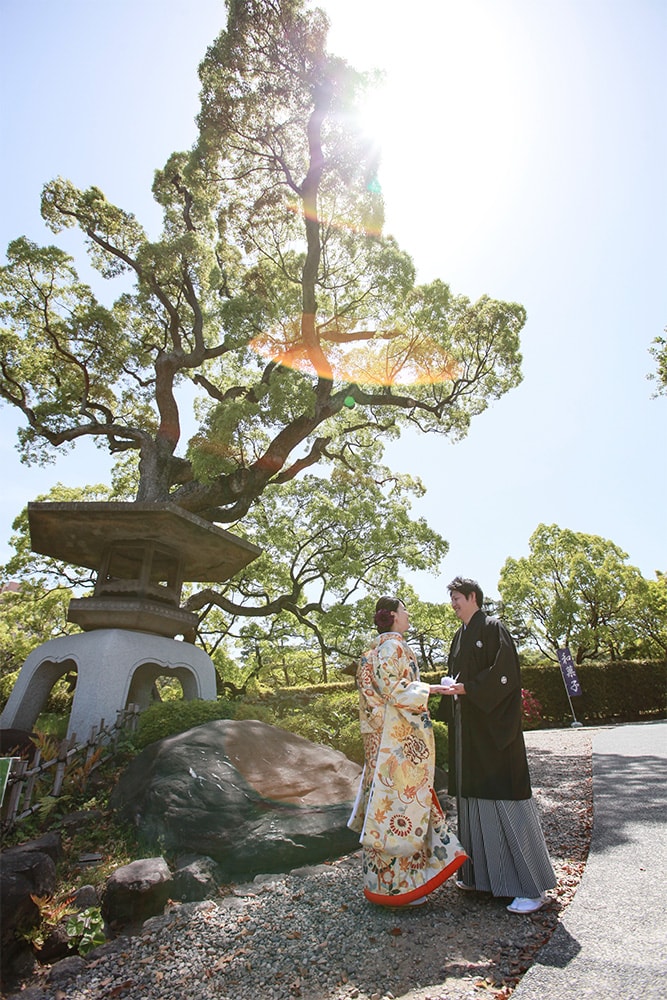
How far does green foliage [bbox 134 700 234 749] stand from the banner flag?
1380cm

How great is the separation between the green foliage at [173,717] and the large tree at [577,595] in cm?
2139

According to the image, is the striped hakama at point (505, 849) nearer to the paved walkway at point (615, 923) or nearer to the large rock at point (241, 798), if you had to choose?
the paved walkway at point (615, 923)

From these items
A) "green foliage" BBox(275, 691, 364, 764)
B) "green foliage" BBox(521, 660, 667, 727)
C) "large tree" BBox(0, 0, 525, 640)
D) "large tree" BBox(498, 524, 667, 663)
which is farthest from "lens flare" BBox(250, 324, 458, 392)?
"large tree" BBox(498, 524, 667, 663)

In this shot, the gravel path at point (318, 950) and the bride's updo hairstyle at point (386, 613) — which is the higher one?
the bride's updo hairstyle at point (386, 613)

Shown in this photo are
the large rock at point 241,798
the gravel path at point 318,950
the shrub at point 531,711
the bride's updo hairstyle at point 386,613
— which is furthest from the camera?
the shrub at point 531,711

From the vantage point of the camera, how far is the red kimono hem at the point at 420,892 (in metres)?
3.28

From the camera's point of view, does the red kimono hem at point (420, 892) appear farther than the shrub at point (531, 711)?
No

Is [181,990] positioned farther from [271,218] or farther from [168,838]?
[271,218]

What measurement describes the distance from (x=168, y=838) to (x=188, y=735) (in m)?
1.14

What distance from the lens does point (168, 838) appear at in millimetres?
4801

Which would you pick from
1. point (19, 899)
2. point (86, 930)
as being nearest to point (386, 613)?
point (86, 930)

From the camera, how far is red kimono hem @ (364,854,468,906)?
3.28m

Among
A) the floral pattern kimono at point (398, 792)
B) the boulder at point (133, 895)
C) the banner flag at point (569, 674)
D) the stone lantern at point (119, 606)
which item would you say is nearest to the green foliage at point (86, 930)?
the boulder at point (133, 895)

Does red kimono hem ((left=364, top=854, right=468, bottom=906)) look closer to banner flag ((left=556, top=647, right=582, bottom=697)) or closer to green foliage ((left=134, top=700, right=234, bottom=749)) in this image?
green foliage ((left=134, top=700, right=234, bottom=749))
